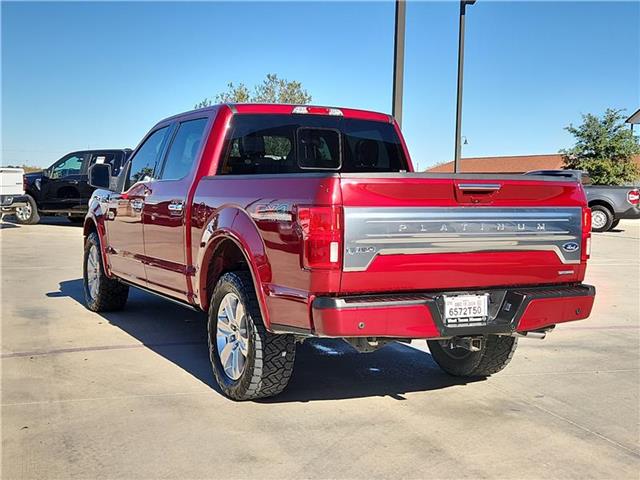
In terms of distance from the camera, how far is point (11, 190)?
741 inches

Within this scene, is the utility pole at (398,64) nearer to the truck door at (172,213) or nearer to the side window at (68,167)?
the truck door at (172,213)

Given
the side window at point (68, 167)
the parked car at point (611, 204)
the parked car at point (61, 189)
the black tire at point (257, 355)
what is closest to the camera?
the black tire at point (257, 355)

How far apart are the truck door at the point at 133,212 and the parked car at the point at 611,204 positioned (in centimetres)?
1518

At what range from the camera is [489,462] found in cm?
369

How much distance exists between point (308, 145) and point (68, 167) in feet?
49.8

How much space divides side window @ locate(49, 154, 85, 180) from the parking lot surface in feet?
41.7

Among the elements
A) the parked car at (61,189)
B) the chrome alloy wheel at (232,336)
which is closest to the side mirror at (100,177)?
the chrome alloy wheel at (232,336)

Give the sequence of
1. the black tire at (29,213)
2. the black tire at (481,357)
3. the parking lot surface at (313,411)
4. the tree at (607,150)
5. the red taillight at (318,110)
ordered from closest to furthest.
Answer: the parking lot surface at (313,411) → the black tire at (481,357) → the red taillight at (318,110) → the black tire at (29,213) → the tree at (607,150)

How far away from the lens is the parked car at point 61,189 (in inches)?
749

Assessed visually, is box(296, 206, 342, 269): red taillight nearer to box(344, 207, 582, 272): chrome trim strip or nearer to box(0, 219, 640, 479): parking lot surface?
box(344, 207, 582, 272): chrome trim strip

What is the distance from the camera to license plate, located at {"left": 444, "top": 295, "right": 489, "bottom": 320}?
13.3 ft

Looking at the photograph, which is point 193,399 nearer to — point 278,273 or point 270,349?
point 270,349

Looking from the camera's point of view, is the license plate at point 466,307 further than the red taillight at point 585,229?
No

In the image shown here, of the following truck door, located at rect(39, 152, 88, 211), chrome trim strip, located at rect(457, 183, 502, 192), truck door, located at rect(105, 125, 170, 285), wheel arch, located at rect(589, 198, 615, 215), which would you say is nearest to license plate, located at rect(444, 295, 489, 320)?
chrome trim strip, located at rect(457, 183, 502, 192)
